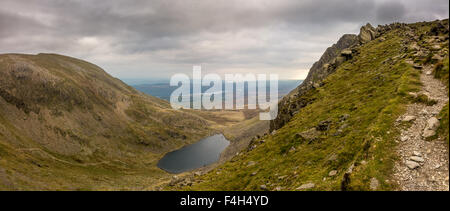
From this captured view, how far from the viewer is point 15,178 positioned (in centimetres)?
13438

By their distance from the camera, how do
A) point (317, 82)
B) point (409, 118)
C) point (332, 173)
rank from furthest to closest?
point (317, 82)
point (332, 173)
point (409, 118)

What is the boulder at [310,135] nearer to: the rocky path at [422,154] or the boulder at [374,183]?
the rocky path at [422,154]

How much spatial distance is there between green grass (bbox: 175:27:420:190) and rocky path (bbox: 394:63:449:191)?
0.93m

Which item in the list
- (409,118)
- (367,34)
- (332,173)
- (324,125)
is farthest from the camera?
(367,34)

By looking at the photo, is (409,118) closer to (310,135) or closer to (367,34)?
(310,135)

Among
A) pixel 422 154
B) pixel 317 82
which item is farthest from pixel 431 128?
pixel 317 82

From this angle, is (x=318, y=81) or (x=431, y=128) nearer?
(x=431, y=128)

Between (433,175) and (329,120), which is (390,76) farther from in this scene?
(433,175)


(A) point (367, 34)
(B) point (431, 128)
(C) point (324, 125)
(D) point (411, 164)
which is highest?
(A) point (367, 34)

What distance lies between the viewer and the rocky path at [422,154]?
1772 centimetres

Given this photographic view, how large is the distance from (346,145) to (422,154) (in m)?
11.9

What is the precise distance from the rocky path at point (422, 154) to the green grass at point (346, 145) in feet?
3.06

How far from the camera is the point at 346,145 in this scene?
31547 mm
